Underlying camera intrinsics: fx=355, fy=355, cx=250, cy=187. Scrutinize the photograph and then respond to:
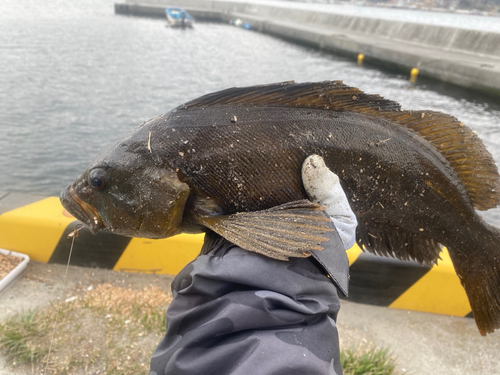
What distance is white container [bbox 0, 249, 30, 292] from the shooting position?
3539 mm

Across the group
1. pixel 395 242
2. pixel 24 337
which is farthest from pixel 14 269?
pixel 395 242

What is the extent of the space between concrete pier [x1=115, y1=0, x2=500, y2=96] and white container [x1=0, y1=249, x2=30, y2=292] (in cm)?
1572

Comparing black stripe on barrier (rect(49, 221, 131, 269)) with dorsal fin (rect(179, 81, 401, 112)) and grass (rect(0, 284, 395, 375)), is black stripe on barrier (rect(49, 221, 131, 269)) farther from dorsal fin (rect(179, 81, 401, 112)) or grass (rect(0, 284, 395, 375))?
dorsal fin (rect(179, 81, 401, 112))

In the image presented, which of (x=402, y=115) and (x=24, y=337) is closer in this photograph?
(x=402, y=115)

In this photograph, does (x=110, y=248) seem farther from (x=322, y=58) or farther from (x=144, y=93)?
(x=322, y=58)

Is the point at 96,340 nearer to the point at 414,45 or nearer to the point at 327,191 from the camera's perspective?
the point at 327,191

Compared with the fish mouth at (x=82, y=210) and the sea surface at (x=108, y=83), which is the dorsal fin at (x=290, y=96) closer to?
the fish mouth at (x=82, y=210)

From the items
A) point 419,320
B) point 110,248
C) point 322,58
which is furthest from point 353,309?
point 322,58

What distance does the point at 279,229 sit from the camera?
1.74 metres

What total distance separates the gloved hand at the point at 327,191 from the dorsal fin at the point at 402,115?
411mm

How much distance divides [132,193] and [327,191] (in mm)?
1079

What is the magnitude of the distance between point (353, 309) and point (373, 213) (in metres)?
2.05

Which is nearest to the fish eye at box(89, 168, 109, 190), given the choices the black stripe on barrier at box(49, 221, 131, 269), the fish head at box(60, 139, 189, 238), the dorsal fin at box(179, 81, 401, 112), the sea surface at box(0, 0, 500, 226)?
the fish head at box(60, 139, 189, 238)

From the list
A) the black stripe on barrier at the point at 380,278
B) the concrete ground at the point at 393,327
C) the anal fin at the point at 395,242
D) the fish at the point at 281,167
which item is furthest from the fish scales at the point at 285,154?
the concrete ground at the point at 393,327
